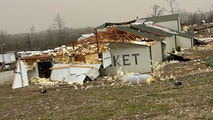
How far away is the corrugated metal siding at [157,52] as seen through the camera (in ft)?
96.7

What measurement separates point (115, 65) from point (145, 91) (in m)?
10.7

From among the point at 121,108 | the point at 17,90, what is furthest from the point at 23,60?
the point at 121,108

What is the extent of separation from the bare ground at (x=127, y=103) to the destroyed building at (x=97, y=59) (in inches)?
177

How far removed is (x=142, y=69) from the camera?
2761 cm

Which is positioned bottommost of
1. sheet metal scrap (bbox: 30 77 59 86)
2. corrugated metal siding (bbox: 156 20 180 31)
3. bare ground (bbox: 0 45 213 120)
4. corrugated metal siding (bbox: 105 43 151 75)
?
sheet metal scrap (bbox: 30 77 59 86)

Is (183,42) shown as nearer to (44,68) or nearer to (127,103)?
(44,68)

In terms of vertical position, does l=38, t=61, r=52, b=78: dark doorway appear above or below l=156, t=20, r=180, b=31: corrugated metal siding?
below

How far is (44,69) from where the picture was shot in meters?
30.6

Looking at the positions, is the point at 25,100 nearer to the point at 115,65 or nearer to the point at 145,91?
the point at 145,91

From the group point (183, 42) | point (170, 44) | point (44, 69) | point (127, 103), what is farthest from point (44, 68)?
point (183, 42)

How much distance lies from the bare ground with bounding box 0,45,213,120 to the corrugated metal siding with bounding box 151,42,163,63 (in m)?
6.71

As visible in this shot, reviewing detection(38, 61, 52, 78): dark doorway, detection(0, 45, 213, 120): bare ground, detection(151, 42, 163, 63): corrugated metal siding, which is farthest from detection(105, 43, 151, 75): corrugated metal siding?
detection(38, 61, 52, 78): dark doorway

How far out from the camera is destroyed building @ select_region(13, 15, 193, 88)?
2728 centimetres

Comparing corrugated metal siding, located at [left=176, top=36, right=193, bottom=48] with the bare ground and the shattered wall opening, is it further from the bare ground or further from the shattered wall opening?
the bare ground
